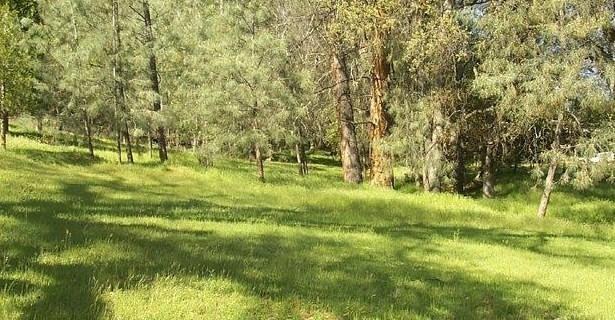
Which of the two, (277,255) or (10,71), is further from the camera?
(10,71)

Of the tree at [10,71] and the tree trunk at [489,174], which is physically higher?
the tree at [10,71]

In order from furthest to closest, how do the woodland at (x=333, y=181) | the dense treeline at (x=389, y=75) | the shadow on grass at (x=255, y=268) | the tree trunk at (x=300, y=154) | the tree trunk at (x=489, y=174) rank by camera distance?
the tree trunk at (x=300, y=154)
the tree trunk at (x=489, y=174)
the dense treeline at (x=389, y=75)
the woodland at (x=333, y=181)
the shadow on grass at (x=255, y=268)

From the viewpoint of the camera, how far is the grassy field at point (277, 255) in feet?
22.8

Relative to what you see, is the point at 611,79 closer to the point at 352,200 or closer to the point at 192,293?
the point at 352,200

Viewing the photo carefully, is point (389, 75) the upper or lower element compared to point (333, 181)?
upper

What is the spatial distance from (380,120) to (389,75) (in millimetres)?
2085

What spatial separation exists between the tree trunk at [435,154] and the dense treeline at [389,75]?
6cm

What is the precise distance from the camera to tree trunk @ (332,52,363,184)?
2556cm

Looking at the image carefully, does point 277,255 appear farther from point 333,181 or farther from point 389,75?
point 389,75

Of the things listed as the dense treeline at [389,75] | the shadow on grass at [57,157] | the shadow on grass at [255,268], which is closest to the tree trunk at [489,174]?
the dense treeline at [389,75]

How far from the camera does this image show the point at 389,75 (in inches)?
1006

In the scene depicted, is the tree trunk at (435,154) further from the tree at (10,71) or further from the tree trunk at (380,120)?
the tree at (10,71)

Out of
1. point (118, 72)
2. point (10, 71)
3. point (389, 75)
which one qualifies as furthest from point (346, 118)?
point (10, 71)

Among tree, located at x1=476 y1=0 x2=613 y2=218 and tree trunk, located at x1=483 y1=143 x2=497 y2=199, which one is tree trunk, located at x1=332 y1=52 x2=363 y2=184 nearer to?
tree, located at x1=476 y1=0 x2=613 y2=218
